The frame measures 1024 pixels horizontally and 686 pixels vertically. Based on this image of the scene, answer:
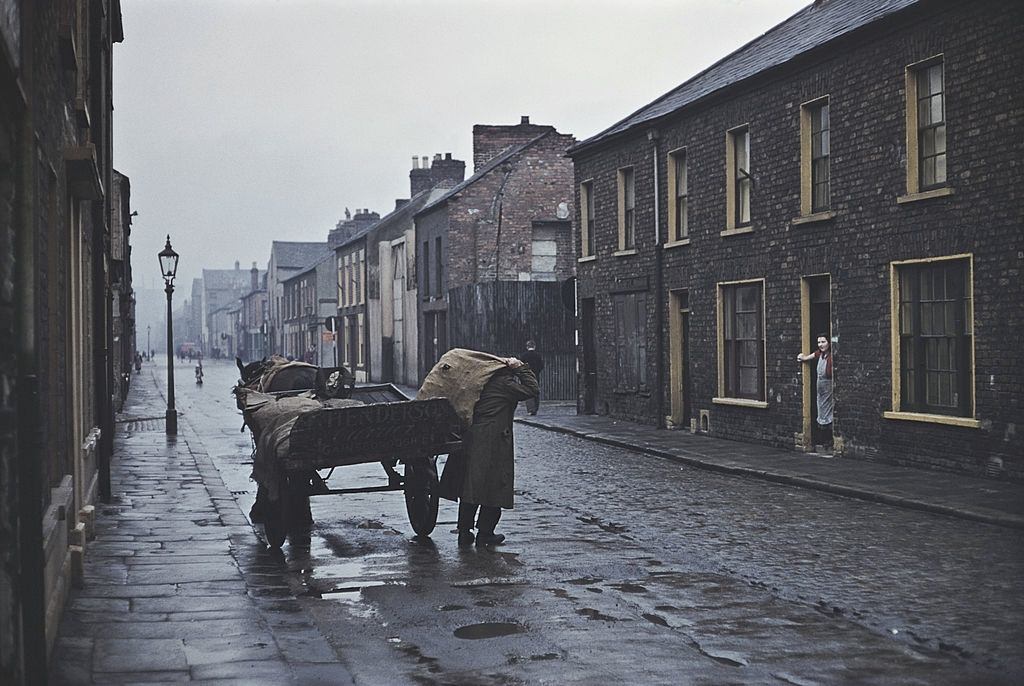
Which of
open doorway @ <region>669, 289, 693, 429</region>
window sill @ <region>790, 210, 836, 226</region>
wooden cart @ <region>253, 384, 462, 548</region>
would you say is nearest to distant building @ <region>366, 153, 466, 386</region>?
open doorway @ <region>669, 289, 693, 429</region>

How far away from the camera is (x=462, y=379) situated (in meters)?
10.7

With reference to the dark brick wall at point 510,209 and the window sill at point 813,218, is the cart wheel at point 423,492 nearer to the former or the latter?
the window sill at point 813,218

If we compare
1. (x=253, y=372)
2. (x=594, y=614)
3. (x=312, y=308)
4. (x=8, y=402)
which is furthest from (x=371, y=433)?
(x=312, y=308)

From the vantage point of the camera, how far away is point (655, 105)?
85.2ft

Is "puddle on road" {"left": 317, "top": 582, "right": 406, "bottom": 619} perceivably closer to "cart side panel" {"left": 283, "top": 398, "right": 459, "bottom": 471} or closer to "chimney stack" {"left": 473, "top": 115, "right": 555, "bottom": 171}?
"cart side panel" {"left": 283, "top": 398, "right": 459, "bottom": 471}

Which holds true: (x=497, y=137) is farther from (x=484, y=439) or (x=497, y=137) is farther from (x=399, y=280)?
(x=484, y=439)

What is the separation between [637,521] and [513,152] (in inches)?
1093

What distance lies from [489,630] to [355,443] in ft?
10.1

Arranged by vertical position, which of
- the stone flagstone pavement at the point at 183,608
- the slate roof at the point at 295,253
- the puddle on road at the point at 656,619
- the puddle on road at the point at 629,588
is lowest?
the puddle on road at the point at 629,588

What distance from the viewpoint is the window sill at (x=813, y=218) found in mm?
17469

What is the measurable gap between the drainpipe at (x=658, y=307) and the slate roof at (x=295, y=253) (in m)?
66.1

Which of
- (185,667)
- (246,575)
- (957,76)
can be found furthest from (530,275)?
(185,667)

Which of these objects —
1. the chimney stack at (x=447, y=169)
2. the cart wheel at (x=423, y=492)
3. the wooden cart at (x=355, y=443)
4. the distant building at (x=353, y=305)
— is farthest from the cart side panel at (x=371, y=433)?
the distant building at (x=353, y=305)

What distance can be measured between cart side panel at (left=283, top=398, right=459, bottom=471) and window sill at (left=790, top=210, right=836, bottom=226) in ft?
29.9
